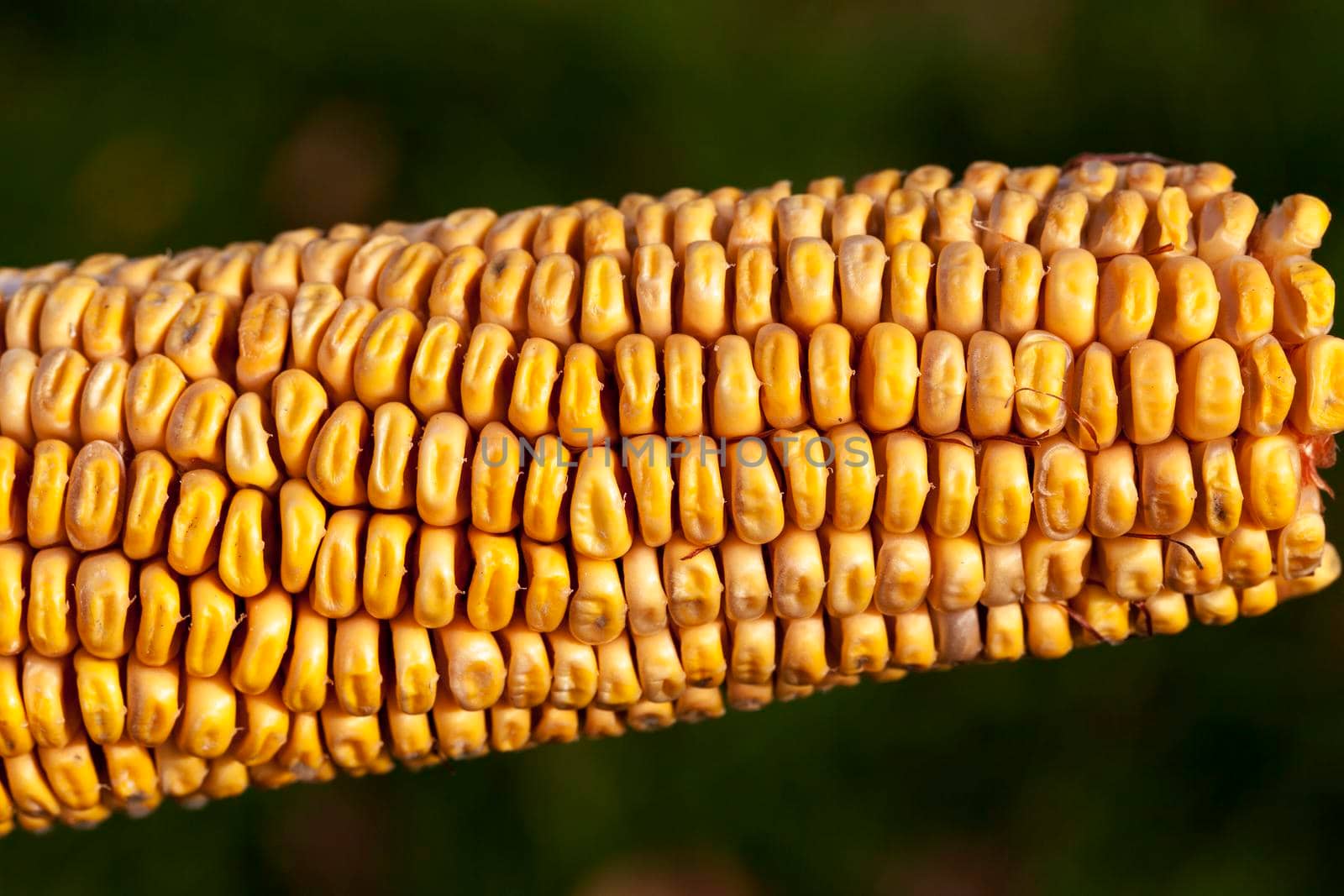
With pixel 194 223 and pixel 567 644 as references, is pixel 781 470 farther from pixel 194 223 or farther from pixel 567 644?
pixel 194 223

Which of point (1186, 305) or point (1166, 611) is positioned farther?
point (1166, 611)

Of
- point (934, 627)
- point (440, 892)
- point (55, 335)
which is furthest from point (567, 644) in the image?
point (440, 892)

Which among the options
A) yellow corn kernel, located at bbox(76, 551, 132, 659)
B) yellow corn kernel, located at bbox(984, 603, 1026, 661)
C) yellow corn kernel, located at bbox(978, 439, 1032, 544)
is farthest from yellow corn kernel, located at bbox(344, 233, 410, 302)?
yellow corn kernel, located at bbox(984, 603, 1026, 661)

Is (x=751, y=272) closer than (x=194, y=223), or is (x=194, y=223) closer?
(x=751, y=272)

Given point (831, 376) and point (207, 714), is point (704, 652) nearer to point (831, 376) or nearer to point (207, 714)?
point (831, 376)

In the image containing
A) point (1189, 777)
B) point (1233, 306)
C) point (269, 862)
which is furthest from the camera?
point (269, 862)

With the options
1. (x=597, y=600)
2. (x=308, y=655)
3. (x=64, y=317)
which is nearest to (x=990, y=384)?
(x=597, y=600)

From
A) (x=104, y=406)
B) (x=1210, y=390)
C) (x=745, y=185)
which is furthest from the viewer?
(x=745, y=185)
